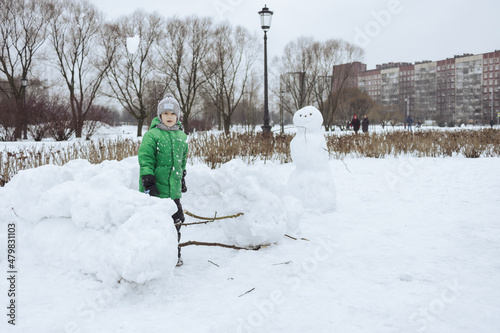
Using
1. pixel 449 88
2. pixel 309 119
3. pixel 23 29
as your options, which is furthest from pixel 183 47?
pixel 449 88

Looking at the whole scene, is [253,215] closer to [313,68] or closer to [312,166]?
[312,166]

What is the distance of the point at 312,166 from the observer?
Answer: 5.14 meters

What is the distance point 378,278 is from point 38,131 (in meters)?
17.5

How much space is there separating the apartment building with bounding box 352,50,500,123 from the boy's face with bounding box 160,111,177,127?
6982cm

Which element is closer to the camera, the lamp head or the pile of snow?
the pile of snow

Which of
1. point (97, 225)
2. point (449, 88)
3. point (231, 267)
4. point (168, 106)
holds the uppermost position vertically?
point (449, 88)

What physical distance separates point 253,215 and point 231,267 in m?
0.61

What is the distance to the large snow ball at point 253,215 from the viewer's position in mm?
3528

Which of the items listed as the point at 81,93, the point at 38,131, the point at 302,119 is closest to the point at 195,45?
the point at 81,93

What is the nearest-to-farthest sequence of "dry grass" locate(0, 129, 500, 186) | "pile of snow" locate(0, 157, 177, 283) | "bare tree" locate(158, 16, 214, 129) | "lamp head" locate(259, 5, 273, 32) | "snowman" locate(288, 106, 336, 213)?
"pile of snow" locate(0, 157, 177, 283) < "snowman" locate(288, 106, 336, 213) < "dry grass" locate(0, 129, 500, 186) < "lamp head" locate(259, 5, 273, 32) < "bare tree" locate(158, 16, 214, 129)

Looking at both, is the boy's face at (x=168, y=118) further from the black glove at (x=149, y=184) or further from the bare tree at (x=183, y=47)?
the bare tree at (x=183, y=47)

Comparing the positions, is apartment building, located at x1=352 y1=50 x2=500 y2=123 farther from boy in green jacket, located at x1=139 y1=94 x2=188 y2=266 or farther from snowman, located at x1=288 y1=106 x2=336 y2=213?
boy in green jacket, located at x1=139 y1=94 x2=188 y2=266

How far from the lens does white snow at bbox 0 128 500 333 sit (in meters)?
2.28

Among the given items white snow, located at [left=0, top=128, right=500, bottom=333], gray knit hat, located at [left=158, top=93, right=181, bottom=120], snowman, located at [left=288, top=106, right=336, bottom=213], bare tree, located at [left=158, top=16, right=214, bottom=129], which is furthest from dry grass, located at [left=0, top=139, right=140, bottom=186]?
bare tree, located at [left=158, top=16, right=214, bottom=129]
